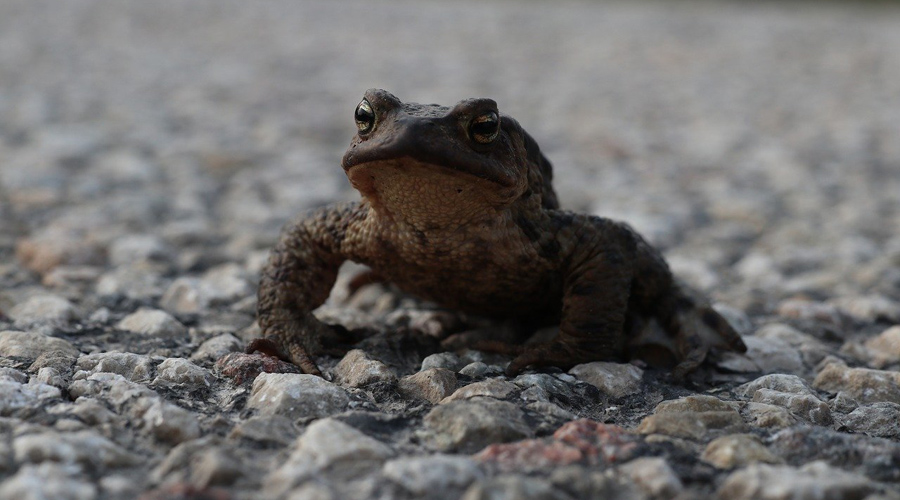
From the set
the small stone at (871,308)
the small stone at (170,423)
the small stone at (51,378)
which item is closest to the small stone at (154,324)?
the small stone at (51,378)

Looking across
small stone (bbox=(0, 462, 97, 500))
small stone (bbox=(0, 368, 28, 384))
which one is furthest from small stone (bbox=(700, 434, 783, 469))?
small stone (bbox=(0, 368, 28, 384))

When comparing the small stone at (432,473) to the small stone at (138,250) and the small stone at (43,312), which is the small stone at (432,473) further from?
the small stone at (138,250)

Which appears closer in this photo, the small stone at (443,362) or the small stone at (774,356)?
the small stone at (443,362)

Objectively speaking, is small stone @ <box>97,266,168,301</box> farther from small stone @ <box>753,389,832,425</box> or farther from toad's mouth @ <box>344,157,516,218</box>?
small stone @ <box>753,389,832,425</box>

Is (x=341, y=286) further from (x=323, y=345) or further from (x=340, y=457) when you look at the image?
(x=340, y=457)

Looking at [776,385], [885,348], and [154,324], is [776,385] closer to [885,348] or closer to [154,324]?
[885,348]

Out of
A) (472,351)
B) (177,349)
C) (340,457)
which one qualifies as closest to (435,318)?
(472,351)

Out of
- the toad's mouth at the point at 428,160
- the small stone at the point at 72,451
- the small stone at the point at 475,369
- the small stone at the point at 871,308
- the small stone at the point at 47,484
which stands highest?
the toad's mouth at the point at 428,160
